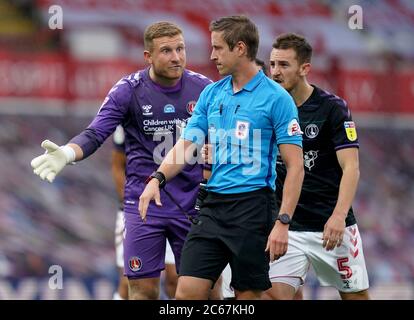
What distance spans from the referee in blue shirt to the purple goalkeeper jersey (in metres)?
1.14

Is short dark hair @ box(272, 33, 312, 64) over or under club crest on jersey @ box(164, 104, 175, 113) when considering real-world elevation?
over

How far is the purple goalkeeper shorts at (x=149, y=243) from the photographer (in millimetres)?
8977

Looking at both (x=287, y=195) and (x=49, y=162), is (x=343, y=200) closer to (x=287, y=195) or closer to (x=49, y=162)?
(x=287, y=195)

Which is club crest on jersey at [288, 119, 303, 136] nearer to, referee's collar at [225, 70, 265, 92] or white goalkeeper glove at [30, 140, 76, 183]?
referee's collar at [225, 70, 265, 92]

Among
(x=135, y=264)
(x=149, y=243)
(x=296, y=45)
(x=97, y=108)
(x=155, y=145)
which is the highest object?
(x=296, y=45)

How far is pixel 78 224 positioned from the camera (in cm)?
2012

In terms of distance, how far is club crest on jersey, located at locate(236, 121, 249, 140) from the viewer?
769 cm

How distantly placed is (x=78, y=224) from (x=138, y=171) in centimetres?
1125

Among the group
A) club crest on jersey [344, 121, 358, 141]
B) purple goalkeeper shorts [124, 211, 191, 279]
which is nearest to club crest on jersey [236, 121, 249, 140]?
club crest on jersey [344, 121, 358, 141]

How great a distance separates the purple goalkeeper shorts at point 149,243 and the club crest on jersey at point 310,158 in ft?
3.43

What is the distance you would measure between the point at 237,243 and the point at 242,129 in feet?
2.54

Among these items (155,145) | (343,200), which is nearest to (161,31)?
(155,145)

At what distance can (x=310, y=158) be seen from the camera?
29.2 feet
